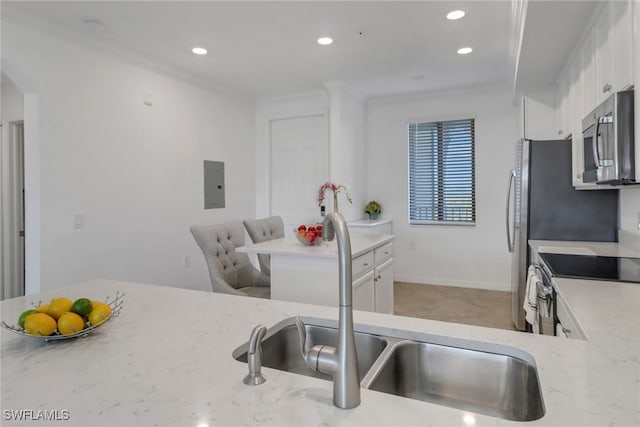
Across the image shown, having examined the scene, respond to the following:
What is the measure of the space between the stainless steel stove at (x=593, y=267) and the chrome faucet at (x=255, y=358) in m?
1.54

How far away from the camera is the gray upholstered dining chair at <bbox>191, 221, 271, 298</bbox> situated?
2.70 metres

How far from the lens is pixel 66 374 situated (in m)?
0.89

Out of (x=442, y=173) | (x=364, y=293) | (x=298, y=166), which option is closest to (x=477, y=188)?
(x=442, y=173)

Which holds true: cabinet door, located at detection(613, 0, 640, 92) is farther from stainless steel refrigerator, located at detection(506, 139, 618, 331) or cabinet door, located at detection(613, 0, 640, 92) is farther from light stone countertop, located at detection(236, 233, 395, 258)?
light stone countertop, located at detection(236, 233, 395, 258)

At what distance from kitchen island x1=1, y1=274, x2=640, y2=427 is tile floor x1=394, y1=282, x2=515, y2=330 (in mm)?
2709

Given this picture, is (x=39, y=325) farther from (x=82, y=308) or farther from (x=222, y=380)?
(x=222, y=380)

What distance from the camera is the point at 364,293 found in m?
2.73

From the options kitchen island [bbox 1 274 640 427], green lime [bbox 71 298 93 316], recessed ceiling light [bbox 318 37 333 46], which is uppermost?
recessed ceiling light [bbox 318 37 333 46]

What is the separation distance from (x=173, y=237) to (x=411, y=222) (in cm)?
320

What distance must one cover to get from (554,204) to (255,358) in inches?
116

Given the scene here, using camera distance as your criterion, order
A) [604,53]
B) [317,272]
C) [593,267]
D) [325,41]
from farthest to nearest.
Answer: [325,41] → [317,272] → [604,53] → [593,267]

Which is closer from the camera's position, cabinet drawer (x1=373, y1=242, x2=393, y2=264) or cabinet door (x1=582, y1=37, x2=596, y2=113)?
cabinet door (x1=582, y1=37, x2=596, y2=113)

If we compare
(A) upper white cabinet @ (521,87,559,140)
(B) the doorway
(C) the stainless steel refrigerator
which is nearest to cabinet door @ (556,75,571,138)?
(A) upper white cabinet @ (521,87,559,140)

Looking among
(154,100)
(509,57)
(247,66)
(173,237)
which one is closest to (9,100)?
(154,100)
